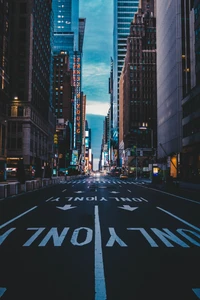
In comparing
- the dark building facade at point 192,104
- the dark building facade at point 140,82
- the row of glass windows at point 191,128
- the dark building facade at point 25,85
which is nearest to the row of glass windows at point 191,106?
the dark building facade at point 192,104

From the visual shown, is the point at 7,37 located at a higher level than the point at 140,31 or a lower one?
lower

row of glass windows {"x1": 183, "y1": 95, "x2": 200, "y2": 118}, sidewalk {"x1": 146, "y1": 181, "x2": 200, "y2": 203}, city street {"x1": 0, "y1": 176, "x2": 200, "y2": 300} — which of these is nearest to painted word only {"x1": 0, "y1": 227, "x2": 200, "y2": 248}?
city street {"x1": 0, "y1": 176, "x2": 200, "y2": 300}

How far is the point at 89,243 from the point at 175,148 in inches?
2660

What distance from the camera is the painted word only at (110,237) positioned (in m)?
8.89

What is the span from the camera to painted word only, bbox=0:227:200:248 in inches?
Result: 350

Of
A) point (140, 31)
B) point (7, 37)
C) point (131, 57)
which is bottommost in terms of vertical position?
point (7, 37)

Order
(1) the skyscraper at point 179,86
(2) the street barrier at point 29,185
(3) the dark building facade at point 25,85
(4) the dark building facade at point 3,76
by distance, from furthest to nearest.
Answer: (3) the dark building facade at point 25,85
(4) the dark building facade at point 3,76
(1) the skyscraper at point 179,86
(2) the street barrier at point 29,185

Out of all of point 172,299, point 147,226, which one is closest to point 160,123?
point 147,226

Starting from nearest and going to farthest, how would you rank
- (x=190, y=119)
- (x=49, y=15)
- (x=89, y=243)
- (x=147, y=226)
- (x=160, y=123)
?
(x=89, y=243) < (x=147, y=226) < (x=190, y=119) < (x=160, y=123) < (x=49, y=15)

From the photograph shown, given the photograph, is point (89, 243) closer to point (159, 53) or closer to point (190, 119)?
point (190, 119)

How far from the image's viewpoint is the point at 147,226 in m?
11.6

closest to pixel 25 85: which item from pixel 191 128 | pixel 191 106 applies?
pixel 191 106

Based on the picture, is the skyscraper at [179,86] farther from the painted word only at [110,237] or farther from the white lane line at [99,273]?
the white lane line at [99,273]

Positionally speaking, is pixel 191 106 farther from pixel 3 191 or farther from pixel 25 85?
pixel 25 85
